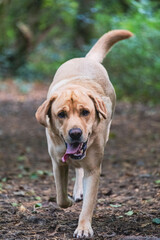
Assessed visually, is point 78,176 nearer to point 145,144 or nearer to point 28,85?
point 145,144

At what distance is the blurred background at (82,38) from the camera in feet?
36.7

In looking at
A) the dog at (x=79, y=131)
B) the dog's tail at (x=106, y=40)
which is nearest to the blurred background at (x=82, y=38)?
the dog's tail at (x=106, y=40)

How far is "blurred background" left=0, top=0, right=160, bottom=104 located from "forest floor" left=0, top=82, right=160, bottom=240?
4.01 feet

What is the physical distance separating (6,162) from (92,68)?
3018 millimetres

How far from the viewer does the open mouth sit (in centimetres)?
363

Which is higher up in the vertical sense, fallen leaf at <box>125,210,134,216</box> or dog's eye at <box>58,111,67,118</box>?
dog's eye at <box>58,111,67,118</box>

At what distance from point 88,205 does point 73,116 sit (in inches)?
30.7

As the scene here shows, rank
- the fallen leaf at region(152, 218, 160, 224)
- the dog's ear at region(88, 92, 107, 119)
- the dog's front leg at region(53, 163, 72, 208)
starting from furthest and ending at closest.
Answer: the dog's front leg at region(53, 163, 72, 208)
the fallen leaf at region(152, 218, 160, 224)
the dog's ear at region(88, 92, 107, 119)

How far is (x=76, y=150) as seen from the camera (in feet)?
11.9

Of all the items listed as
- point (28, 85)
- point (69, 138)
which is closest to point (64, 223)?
point (69, 138)

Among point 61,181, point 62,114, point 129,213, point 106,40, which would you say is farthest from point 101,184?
point 62,114

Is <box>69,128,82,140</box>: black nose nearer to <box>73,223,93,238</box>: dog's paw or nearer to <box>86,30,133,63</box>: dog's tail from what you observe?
<box>73,223,93,238</box>: dog's paw

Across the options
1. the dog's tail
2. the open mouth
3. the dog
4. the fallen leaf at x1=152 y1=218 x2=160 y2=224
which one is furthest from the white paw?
the dog's tail

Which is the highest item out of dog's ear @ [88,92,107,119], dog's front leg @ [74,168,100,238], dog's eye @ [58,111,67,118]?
dog's ear @ [88,92,107,119]
